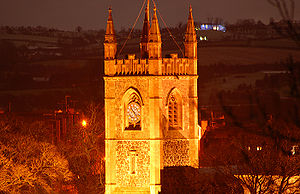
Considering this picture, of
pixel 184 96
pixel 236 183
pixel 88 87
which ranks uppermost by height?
pixel 88 87

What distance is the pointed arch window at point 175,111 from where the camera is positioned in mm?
37562

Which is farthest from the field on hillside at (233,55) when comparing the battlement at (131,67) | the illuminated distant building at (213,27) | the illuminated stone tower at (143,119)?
the battlement at (131,67)

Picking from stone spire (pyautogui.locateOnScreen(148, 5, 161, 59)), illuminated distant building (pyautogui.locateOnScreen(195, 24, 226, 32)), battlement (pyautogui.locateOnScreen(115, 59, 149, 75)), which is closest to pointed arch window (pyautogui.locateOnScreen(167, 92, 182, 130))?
battlement (pyautogui.locateOnScreen(115, 59, 149, 75))

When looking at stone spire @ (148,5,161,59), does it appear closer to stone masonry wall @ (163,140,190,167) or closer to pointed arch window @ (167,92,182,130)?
pointed arch window @ (167,92,182,130)

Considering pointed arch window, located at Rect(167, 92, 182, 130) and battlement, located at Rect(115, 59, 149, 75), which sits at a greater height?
battlement, located at Rect(115, 59, 149, 75)

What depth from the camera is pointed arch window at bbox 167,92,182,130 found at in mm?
37562

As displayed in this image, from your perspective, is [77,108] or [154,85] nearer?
[154,85]

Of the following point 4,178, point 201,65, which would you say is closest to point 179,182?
point 4,178

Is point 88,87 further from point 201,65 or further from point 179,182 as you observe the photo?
point 179,182

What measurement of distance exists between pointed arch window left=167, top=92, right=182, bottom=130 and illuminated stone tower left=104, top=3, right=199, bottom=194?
11 centimetres

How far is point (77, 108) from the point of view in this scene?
68875mm

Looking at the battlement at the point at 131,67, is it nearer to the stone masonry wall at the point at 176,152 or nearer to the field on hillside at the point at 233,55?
the stone masonry wall at the point at 176,152

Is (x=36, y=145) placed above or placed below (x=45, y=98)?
below

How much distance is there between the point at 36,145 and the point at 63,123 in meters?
16.5
